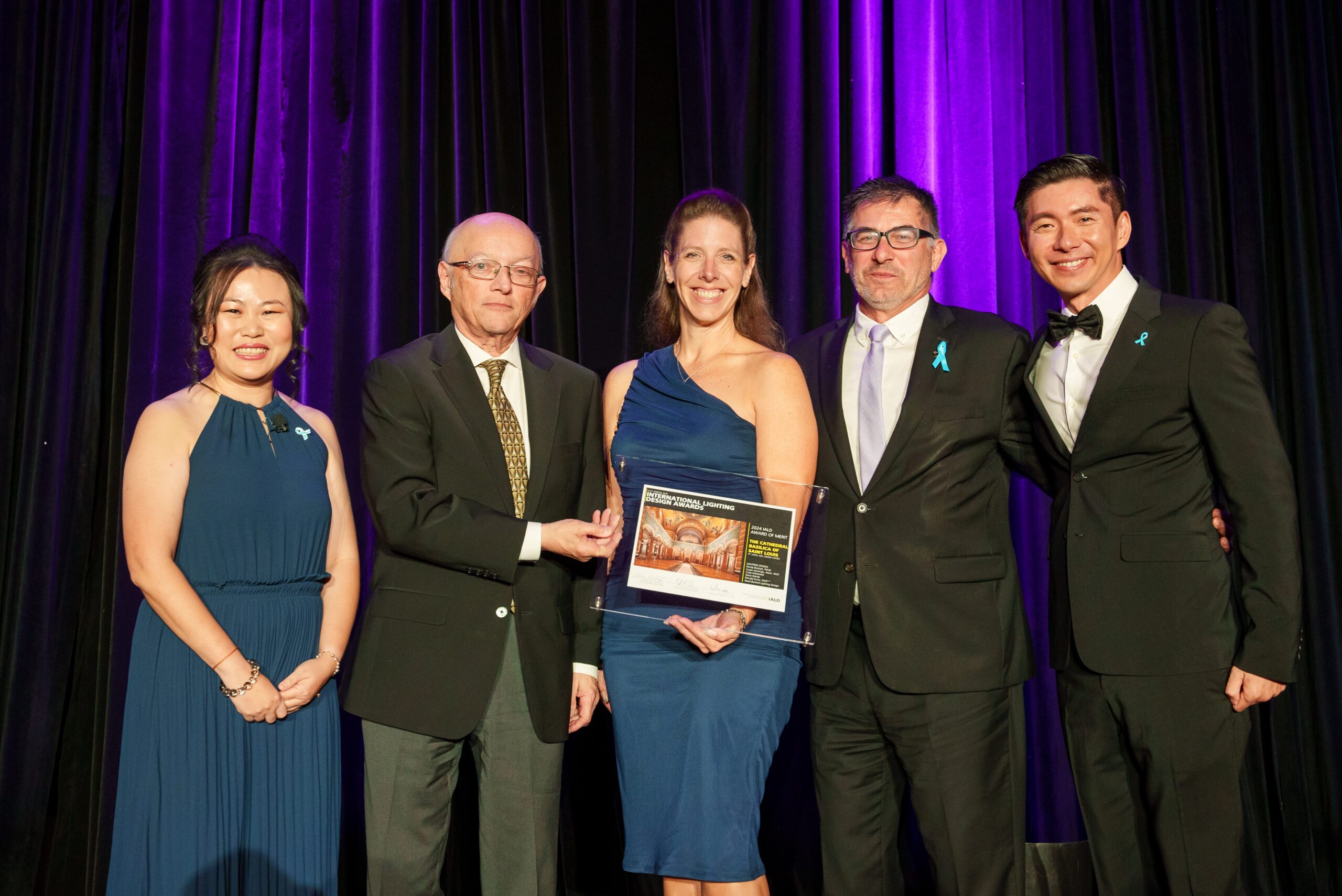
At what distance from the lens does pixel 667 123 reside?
3.56 m

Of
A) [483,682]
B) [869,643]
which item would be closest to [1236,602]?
[869,643]

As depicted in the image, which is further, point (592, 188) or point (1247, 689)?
point (592, 188)

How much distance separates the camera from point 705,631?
6.67 feet

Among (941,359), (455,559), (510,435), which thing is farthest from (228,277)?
(941,359)

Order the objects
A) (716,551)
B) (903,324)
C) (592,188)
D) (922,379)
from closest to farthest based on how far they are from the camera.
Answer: (716,551) < (922,379) < (903,324) < (592,188)

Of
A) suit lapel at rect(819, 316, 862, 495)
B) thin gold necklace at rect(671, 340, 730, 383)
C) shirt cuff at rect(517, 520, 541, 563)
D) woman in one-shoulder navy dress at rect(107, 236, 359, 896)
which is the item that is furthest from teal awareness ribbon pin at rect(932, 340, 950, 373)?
woman in one-shoulder navy dress at rect(107, 236, 359, 896)

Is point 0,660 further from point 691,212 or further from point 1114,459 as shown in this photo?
point 1114,459

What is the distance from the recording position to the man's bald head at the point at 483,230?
2398 millimetres

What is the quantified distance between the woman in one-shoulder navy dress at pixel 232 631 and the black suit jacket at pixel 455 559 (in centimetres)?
16

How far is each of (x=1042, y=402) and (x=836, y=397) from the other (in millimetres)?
492

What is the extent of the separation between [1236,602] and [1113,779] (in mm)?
503

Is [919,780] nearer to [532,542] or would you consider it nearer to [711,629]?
[711,629]

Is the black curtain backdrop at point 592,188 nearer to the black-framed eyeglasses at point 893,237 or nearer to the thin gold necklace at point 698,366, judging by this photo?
the black-framed eyeglasses at point 893,237

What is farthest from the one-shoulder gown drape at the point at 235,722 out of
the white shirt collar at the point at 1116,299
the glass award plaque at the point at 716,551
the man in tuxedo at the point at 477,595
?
the white shirt collar at the point at 1116,299
